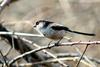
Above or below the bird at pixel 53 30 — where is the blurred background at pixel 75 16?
below

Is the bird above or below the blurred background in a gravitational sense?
above

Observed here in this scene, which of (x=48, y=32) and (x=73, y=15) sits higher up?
(x=48, y=32)

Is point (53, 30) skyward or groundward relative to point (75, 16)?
skyward

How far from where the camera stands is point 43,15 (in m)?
5.32

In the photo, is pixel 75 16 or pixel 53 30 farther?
pixel 75 16

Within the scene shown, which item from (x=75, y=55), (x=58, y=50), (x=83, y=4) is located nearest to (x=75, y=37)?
(x=58, y=50)

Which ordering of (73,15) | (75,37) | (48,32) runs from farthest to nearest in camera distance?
1. (73,15)
2. (75,37)
3. (48,32)

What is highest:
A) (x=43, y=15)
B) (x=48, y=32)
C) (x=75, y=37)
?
(x=48, y=32)

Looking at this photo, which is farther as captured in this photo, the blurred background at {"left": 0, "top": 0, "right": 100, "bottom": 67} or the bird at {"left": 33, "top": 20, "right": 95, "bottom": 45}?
the blurred background at {"left": 0, "top": 0, "right": 100, "bottom": 67}

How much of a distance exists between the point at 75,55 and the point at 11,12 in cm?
422

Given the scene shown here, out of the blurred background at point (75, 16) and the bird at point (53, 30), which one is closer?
the bird at point (53, 30)

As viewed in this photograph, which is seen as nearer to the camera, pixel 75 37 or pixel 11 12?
pixel 75 37

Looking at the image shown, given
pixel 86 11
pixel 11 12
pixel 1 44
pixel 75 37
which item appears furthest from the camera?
pixel 11 12

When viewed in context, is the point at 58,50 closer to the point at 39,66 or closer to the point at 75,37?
the point at 75,37
